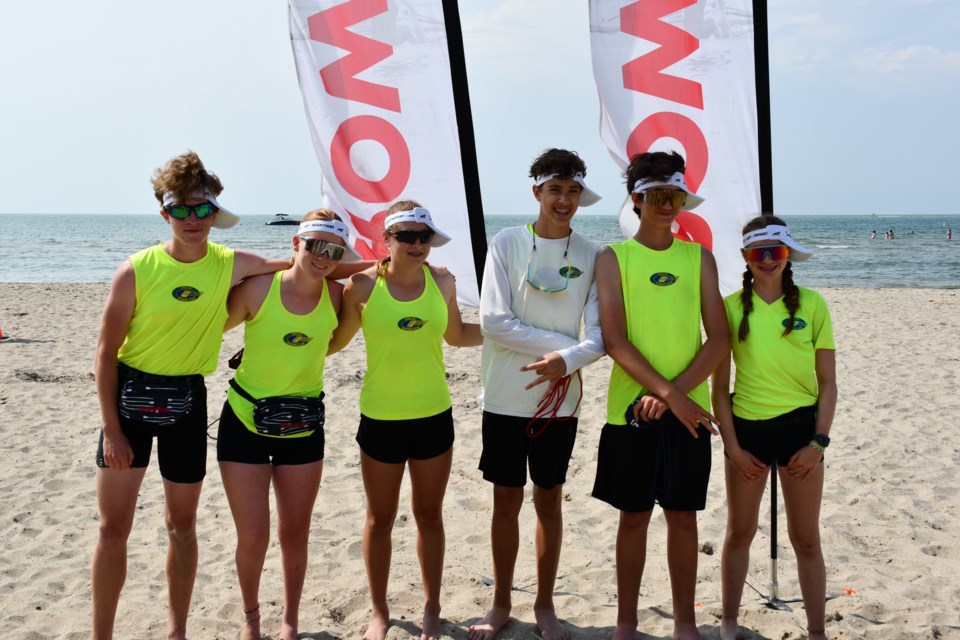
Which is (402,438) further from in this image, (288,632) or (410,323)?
(288,632)

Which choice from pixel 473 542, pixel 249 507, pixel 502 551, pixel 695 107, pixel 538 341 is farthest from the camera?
pixel 473 542

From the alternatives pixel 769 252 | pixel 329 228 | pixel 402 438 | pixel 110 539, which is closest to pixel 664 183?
pixel 769 252

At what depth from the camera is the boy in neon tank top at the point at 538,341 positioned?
322cm

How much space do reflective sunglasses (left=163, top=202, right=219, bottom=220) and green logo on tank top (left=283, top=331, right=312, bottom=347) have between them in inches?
22.3

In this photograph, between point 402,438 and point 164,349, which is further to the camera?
point 402,438

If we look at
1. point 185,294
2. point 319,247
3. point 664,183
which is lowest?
point 185,294

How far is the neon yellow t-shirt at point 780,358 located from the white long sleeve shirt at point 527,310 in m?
0.63

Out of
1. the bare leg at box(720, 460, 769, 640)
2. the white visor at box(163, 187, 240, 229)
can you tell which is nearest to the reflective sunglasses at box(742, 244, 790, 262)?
the bare leg at box(720, 460, 769, 640)

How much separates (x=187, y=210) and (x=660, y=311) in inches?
75.0

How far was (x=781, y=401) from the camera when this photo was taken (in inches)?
122

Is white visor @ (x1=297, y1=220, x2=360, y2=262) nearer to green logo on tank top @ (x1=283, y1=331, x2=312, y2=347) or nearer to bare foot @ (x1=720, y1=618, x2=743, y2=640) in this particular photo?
green logo on tank top @ (x1=283, y1=331, x2=312, y2=347)

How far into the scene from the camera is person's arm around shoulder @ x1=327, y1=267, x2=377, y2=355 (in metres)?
3.28

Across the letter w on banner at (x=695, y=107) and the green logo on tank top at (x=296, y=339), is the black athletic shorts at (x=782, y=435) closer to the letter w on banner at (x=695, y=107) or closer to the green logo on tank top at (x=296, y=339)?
the letter w on banner at (x=695, y=107)

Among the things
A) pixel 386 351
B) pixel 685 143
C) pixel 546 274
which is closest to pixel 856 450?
pixel 685 143
